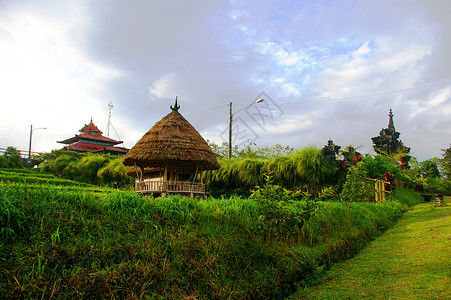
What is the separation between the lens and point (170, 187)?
13.6 m

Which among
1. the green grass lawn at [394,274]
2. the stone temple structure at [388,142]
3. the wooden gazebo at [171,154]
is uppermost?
the stone temple structure at [388,142]

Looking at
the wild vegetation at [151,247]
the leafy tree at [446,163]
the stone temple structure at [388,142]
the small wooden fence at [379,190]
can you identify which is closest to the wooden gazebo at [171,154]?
the small wooden fence at [379,190]

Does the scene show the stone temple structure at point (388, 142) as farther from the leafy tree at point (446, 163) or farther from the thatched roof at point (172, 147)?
the thatched roof at point (172, 147)

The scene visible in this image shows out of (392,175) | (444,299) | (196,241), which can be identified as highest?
(392,175)

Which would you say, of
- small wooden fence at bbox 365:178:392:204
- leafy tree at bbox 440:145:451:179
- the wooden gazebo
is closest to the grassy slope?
small wooden fence at bbox 365:178:392:204

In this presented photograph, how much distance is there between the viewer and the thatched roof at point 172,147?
13.5 meters

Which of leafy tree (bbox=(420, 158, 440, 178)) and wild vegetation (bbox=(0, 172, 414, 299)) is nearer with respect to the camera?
wild vegetation (bbox=(0, 172, 414, 299))

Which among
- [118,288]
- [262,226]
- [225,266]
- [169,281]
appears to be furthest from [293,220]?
[118,288]

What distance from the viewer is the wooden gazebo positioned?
44.2 ft

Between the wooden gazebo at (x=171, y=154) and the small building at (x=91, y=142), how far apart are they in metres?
22.8

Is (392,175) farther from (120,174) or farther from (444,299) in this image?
(120,174)

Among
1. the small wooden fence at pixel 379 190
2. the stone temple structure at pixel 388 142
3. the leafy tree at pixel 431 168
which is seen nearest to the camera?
the small wooden fence at pixel 379 190

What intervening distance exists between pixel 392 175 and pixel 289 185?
434 centimetres

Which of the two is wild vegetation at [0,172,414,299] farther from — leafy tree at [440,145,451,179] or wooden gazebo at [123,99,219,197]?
leafy tree at [440,145,451,179]
